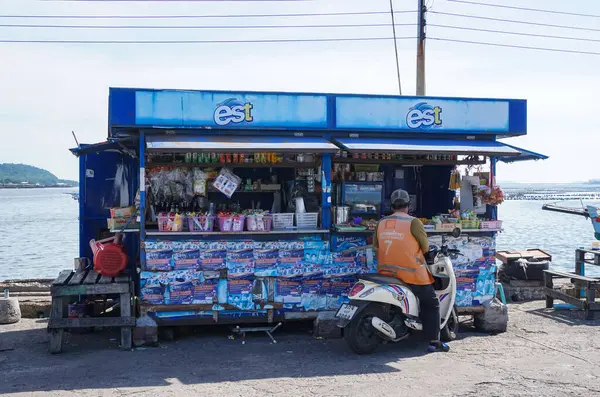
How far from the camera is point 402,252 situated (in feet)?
25.2

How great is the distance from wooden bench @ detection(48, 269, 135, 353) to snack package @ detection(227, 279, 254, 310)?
1.27 m

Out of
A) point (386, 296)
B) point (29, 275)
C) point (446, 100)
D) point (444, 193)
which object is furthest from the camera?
point (29, 275)

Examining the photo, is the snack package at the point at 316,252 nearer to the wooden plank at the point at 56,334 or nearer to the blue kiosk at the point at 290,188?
the blue kiosk at the point at 290,188

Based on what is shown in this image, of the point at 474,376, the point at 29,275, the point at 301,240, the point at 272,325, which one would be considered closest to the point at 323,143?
the point at 301,240

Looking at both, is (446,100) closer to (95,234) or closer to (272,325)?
(272,325)

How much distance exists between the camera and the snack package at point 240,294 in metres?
8.59

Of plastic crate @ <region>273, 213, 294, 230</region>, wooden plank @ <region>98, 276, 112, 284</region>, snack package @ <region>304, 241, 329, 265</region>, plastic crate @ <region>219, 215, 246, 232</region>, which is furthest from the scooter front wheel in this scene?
wooden plank @ <region>98, 276, 112, 284</region>

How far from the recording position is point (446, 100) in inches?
368

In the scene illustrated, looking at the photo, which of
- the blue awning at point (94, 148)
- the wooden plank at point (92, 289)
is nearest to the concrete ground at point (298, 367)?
the wooden plank at point (92, 289)

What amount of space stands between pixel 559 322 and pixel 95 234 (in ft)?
23.7

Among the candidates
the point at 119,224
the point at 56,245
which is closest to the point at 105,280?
the point at 119,224

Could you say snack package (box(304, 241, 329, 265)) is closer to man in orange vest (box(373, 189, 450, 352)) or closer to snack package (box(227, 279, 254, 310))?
snack package (box(227, 279, 254, 310))

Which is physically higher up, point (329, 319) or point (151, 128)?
point (151, 128)

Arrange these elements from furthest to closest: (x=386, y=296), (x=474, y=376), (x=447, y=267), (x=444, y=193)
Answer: (x=444, y=193) → (x=447, y=267) → (x=386, y=296) → (x=474, y=376)
